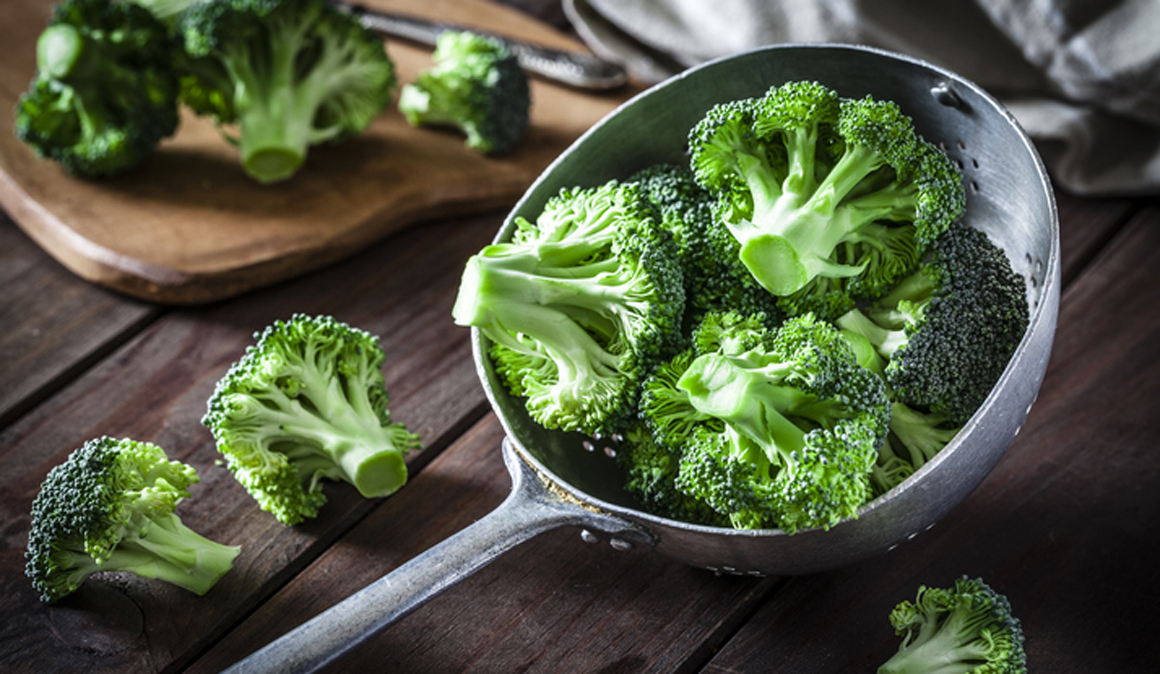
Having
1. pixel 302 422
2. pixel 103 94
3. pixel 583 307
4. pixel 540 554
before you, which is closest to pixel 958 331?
pixel 583 307

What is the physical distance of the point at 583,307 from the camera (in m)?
1.32

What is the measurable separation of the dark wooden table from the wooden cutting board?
6.6 inches

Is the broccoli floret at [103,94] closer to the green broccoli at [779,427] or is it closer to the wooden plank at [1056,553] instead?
the green broccoli at [779,427]

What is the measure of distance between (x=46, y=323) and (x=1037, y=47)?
1.87 m

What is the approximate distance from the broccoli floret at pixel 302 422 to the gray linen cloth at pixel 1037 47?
112 cm

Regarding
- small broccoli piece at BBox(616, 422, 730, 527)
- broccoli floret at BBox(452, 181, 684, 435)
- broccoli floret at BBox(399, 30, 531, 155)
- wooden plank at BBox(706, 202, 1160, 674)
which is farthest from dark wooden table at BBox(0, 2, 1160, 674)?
broccoli floret at BBox(399, 30, 531, 155)

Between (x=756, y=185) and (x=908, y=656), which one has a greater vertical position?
(x=756, y=185)

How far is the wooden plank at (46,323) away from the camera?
5.62 feet

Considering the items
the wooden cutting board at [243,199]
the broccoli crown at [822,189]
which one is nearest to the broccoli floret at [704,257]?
the broccoli crown at [822,189]

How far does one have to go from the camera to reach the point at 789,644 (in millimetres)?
1273

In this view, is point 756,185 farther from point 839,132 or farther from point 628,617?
point 628,617

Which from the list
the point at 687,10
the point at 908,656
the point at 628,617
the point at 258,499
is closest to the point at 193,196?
the point at 258,499

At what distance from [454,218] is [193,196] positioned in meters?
0.52

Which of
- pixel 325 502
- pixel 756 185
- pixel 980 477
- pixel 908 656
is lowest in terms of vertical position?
pixel 325 502
